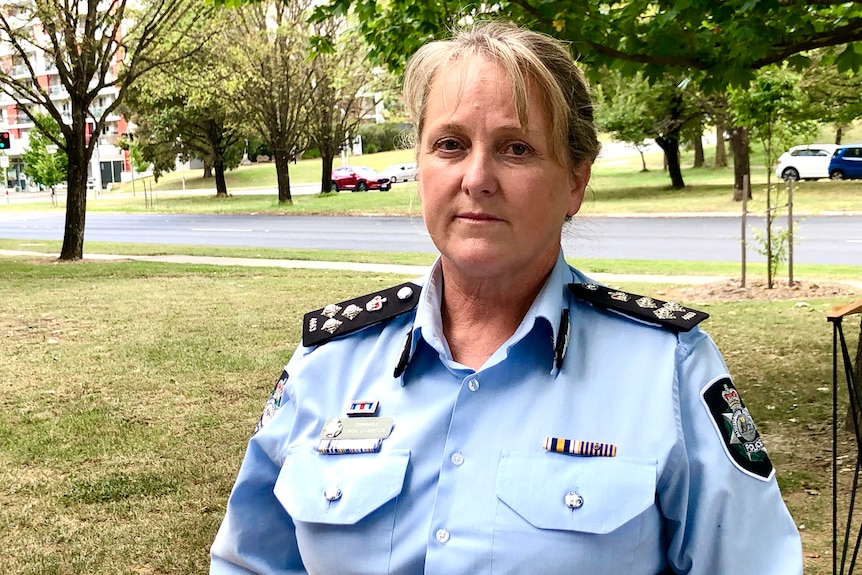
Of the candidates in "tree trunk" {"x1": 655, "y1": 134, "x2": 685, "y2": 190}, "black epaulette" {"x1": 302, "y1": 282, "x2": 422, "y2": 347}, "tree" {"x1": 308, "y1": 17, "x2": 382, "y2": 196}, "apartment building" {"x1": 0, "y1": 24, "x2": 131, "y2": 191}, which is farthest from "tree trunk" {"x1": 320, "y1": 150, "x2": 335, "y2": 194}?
"black epaulette" {"x1": 302, "y1": 282, "x2": 422, "y2": 347}

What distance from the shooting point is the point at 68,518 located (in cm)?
437

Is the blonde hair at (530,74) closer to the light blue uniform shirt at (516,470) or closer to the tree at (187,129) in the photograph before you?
the light blue uniform shirt at (516,470)

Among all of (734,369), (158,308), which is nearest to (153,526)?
(734,369)

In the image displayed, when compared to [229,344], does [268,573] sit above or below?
above

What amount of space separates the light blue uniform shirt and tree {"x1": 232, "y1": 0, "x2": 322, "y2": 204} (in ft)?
99.2

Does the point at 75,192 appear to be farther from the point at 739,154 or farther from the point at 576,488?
the point at 739,154

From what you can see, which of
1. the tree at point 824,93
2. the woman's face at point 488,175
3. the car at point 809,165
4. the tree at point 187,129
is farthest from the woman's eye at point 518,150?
the tree at point 187,129

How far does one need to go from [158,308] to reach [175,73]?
10196mm

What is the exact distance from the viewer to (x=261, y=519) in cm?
193

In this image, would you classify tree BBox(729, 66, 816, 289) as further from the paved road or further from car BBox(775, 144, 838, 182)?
car BBox(775, 144, 838, 182)

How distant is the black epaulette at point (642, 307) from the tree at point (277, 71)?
30.2m

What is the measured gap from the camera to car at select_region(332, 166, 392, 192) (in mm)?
42094

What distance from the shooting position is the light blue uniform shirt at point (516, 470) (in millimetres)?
1611

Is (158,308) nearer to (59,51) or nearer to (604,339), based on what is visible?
(59,51)
